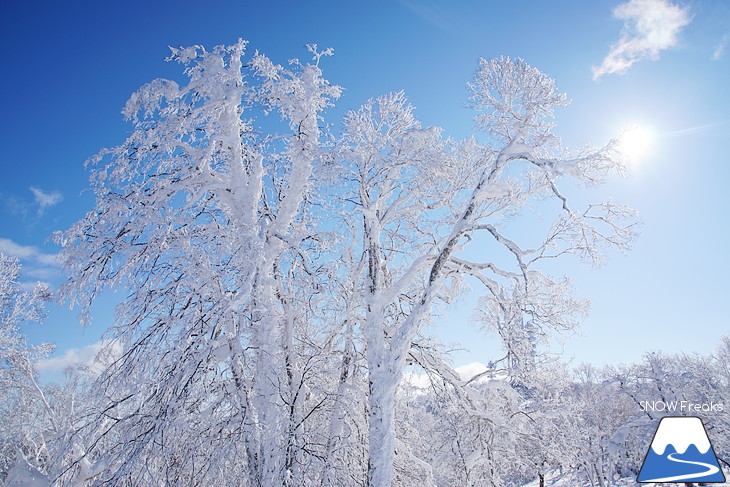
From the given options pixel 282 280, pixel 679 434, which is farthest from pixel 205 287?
pixel 679 434

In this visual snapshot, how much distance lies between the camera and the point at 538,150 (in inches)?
290

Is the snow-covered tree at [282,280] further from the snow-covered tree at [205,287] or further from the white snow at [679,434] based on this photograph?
the white snow at [679,434]

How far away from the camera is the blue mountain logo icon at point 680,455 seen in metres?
3.47

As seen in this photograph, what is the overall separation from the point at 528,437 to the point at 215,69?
9942 millimetres

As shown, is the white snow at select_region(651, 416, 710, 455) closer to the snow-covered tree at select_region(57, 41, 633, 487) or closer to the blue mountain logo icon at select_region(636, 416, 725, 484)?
the blue mountain logo icon at select_region(636, 416, 725, 484)

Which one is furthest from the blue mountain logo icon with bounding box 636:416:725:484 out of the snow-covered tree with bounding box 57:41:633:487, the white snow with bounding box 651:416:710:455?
the snow-covered tree with bounding box 57:41:633:487

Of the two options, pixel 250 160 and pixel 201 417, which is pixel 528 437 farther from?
pixel 250 160

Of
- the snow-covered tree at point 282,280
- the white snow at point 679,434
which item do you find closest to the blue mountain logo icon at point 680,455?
the white snow at point 679,434

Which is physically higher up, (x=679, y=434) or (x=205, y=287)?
(x=205, y=287)

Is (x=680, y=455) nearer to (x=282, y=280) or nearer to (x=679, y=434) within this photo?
(x=679, y=434)

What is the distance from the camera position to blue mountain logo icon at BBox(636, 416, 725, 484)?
11.4ft

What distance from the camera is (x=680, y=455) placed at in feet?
12.8

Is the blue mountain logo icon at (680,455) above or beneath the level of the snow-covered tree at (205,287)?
beneath

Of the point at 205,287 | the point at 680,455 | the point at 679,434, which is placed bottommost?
the point at 680,455
